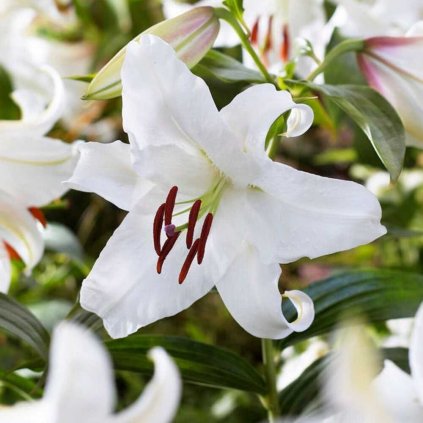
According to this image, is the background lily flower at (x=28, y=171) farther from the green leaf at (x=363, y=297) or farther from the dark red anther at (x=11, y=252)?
the green leaf at (x=363, y=297)

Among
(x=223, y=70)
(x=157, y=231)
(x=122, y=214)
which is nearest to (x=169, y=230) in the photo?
(x=157, y=231)

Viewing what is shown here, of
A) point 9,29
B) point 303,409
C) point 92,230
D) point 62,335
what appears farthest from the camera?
point 92,230

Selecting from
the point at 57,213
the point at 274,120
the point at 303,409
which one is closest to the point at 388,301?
the point at 303,409

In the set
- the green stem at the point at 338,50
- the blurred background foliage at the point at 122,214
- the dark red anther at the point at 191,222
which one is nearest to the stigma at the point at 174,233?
the dark red anther at the point at 191,222

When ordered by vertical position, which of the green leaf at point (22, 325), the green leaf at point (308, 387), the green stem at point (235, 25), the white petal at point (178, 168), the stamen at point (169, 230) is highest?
the green stem at point (235, 25)

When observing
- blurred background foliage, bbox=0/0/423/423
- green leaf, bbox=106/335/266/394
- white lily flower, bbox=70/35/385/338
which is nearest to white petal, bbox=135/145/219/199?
white lily flower, bbox=70/35/385/338

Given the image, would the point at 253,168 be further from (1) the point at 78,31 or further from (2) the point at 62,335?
(1) the point at 78,31
